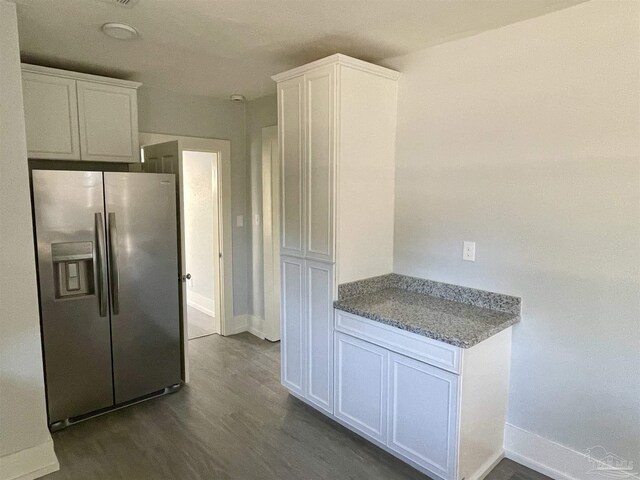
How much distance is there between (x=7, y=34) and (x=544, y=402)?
342cm

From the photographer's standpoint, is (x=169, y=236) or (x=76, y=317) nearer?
(x=76, y=317)

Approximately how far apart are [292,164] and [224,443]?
186cm

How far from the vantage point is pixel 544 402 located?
2.30m

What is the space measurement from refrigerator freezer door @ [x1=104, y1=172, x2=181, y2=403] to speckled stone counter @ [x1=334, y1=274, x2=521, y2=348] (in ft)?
4.52

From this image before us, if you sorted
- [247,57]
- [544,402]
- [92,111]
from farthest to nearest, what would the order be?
1. [92,111]
2. [247,57]
3. [544,402]

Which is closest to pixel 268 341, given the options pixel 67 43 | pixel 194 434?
pixel 194 434

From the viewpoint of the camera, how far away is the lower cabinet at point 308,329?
2.75 meters

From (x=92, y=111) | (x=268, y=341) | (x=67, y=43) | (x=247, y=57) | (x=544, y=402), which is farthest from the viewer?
(x=268, y=341)

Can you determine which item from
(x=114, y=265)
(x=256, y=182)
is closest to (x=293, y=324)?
(x=114, y=265)

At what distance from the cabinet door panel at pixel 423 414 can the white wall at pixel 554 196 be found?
1.93 ft

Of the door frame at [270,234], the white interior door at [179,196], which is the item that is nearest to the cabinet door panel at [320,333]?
the white interior door at [179,196]

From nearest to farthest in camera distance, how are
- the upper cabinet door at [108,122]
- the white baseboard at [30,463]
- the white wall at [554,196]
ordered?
the white wall at [554,196], the white baseboard at [30,463], the upper cabinet door at [108,122]

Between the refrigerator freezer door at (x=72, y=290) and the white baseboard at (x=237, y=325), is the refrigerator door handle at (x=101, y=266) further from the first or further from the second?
the white baseboard at (x=237, y=325)

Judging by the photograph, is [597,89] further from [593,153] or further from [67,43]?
[67,43]
